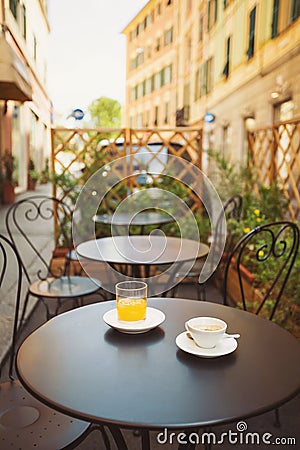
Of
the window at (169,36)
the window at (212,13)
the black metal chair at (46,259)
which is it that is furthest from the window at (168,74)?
the black metal chair at (46,259)

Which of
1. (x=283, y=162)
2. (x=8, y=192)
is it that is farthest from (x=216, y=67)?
(x=283, y=162)

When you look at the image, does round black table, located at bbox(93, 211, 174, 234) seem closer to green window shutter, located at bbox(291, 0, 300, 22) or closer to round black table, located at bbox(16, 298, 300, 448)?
round black table, located at bbox(16, 298, 300, 448)

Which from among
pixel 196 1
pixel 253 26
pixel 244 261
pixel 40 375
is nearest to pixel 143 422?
pixel 40 375

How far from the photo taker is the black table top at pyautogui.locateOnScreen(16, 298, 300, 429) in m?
0.89

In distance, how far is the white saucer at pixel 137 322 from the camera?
49.6 inches

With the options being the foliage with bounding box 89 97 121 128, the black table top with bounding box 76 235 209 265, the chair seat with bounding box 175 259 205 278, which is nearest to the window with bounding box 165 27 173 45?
the foliage with bounding box 89 97 121 128

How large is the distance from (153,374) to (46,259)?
13.2 ft

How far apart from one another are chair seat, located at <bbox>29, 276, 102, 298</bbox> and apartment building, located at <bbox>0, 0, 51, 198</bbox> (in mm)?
1657

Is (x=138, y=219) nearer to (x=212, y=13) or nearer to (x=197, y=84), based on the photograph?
(x=212, y=13)

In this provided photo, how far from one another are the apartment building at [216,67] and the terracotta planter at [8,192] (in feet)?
13.1

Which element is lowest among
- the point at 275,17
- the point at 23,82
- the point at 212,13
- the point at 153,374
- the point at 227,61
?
the point at 153,374

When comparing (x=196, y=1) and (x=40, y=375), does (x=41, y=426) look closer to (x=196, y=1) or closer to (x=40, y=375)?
(x=40, y=375)

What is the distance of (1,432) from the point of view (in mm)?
1246

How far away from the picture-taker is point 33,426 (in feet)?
4.19
